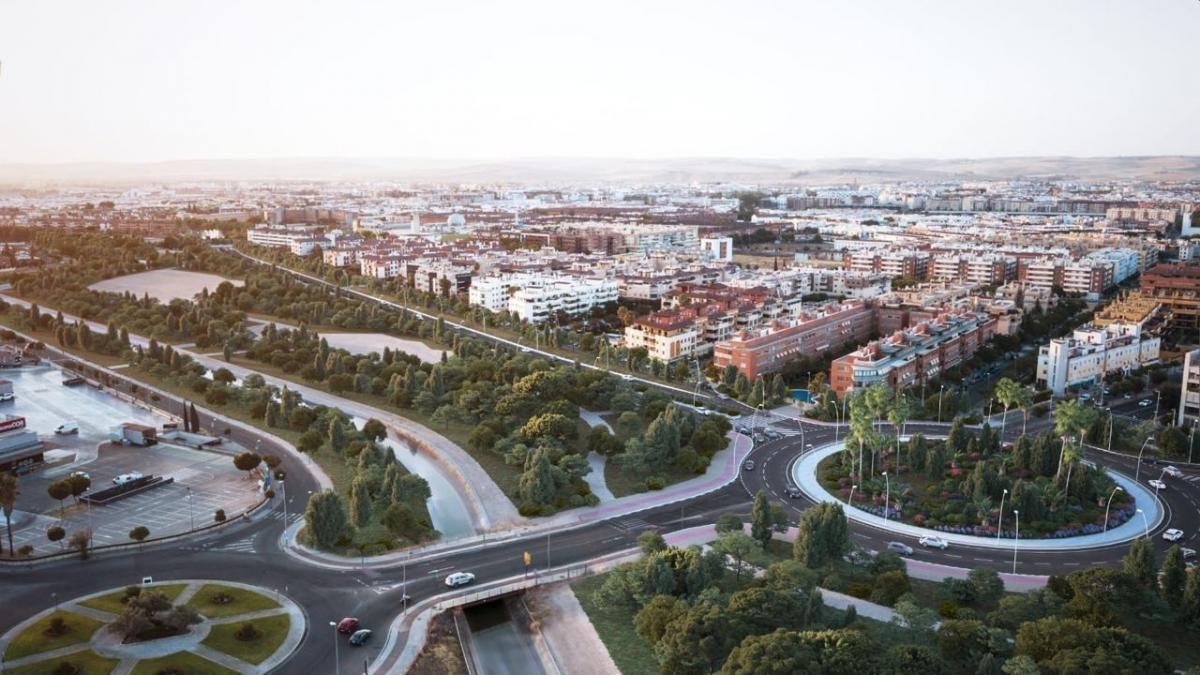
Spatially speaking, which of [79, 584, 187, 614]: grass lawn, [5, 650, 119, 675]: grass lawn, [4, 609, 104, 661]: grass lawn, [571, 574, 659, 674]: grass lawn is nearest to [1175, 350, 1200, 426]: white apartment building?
[571, 574, 659, 674]: grass lawn

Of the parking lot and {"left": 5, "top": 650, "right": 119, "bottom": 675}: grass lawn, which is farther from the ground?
{"left": 5, "top": 650, "right": 119, "bottom": 675}: grass lawn

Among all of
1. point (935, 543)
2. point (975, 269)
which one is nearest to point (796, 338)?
point (935, 543)

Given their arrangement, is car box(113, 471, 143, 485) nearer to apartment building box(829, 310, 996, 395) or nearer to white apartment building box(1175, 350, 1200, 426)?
apartment building box(829, 310, 996, 395)

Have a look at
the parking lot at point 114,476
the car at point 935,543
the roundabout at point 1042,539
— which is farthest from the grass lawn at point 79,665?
the car at point 935,543

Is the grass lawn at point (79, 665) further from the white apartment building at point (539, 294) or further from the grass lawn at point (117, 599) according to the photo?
the white apartment building at point (539, 294)

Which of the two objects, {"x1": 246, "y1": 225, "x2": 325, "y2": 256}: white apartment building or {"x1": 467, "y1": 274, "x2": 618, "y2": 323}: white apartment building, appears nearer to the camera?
{"x1": 467, "y1": 274, "x2": 618, "y2": 323}: white apartment building

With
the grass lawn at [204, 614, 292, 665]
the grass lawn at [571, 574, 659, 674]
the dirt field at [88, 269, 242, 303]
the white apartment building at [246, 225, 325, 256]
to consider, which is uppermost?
the white apartment building at [246, 225, 325, 256]
